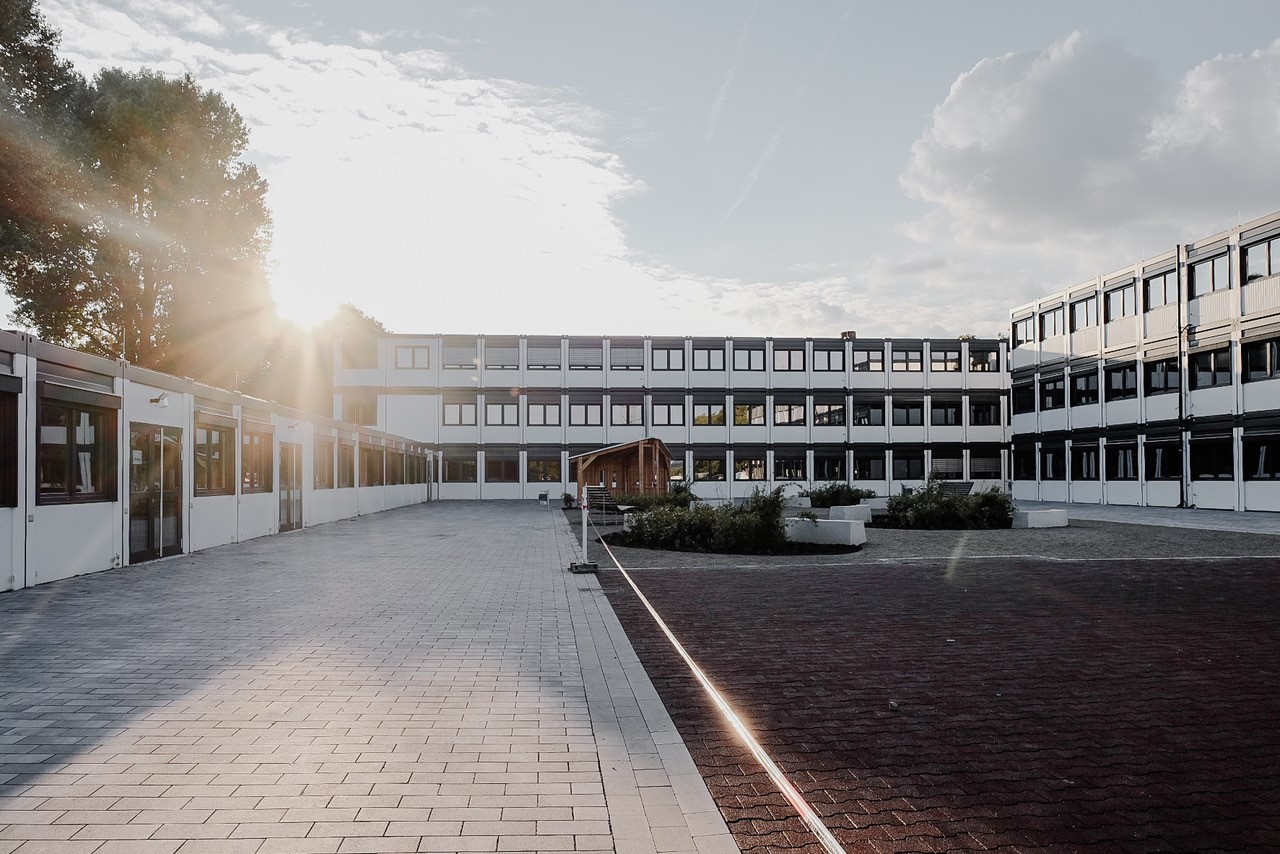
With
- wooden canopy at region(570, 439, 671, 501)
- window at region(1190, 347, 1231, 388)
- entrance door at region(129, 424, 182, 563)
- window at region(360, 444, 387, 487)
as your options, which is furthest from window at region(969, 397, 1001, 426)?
entrance door at region(129, 424, 182, 563)

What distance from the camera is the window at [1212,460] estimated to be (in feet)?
104

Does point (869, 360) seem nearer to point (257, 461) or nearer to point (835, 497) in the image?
point (835, 497)

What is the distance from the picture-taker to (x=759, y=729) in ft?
16.8

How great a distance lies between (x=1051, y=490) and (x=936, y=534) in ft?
87.9

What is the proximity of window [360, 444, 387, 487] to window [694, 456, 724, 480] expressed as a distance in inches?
838

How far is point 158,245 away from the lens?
32.5 metres

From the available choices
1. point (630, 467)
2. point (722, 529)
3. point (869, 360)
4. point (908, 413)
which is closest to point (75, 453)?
point (722, 529)

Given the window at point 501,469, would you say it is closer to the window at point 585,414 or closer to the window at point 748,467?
the window at point 585,414

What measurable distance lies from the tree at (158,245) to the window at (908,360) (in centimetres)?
3577

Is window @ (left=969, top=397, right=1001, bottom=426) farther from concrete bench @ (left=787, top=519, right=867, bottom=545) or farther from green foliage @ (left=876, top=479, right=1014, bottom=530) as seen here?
concrete bench @ (left=787, top=519, right=867, bottom=545)

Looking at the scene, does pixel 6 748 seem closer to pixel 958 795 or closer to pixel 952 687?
pixel 958 795

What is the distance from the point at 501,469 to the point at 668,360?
38.6ft

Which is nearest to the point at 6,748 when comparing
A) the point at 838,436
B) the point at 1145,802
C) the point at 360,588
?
the point at 1145,802

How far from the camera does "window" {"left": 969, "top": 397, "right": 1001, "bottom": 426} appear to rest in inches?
2100
